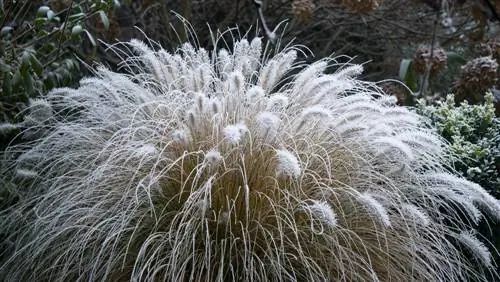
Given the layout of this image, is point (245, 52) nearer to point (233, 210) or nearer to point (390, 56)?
point (233, 210)

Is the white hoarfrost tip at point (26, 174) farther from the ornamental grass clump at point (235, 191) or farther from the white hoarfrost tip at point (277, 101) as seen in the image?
the white hoarfrost tip at point (277, 101)

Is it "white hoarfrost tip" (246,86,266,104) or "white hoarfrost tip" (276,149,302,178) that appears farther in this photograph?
"white hoarfrost tip" (246,86,266,104)

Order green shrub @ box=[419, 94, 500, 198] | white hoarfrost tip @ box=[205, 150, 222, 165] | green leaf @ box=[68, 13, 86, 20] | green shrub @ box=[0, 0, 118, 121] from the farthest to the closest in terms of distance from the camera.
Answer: green leaf @ box=[68, 13, 86, 20] → green shrub @ box=[419, 94, 500, 198] → green shrub @ box=[0, 0, 118, 121] → white hoarfrost tip @ box=[205, 150, 222, 165]

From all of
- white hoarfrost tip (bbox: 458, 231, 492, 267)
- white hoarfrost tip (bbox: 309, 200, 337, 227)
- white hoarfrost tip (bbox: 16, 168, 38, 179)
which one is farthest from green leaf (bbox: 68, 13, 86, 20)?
white hoarfrost tip (bbox: 458, 231, 492, 267)

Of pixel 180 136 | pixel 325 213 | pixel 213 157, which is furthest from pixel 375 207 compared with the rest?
pixel 180 136

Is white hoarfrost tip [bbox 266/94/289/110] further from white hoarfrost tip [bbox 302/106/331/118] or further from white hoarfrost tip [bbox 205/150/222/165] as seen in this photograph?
white hoarfrost tip [bbox 205/150/222/165]

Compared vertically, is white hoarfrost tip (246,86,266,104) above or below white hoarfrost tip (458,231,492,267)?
above

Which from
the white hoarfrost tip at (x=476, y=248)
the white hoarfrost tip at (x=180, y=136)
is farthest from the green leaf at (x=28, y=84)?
the white hoarfrost tip at (x=476, y=248)
